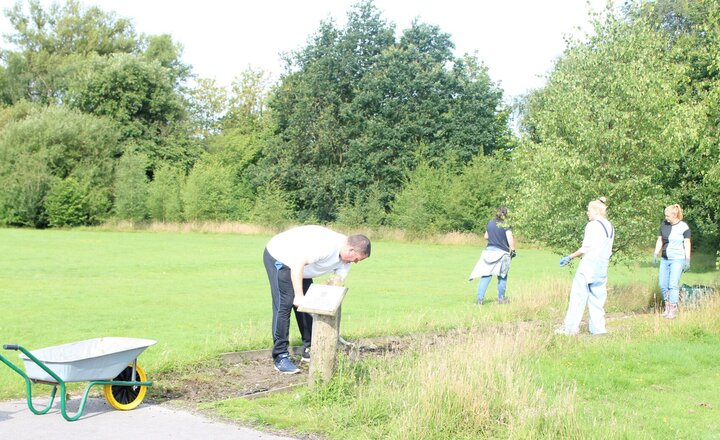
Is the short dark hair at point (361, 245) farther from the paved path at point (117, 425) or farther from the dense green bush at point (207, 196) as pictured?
the dense green bush at point (207, 196)

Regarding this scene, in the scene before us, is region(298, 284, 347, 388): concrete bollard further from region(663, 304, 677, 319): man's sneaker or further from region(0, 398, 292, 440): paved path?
region(663, 304, 677, 319): man's sneaker

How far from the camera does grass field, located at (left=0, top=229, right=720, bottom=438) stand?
261 inches

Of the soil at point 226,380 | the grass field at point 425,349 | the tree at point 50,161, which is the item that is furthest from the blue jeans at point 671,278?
the tree at point 50,161

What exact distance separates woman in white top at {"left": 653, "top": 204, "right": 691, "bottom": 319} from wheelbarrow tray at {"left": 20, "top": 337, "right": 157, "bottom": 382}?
969 cm

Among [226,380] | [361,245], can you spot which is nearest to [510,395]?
[361,245]

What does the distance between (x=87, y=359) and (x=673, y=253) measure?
1049 cm

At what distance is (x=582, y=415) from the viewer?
6828mm

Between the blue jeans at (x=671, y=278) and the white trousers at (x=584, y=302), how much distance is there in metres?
2.64

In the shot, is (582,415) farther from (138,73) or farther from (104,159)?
(138,73)

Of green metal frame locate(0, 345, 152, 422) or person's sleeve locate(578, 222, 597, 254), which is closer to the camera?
green metal frame locate(0, 345, 152, 422)

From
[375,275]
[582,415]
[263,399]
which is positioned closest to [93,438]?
[263,399]

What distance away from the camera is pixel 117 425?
668 cm

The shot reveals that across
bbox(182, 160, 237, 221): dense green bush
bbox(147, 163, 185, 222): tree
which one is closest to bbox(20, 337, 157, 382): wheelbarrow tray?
bbox(182, 160, 237, 221): dense green bush

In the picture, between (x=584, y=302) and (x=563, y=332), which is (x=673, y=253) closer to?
(x=584, y=302)
